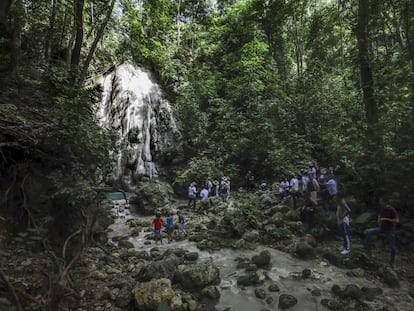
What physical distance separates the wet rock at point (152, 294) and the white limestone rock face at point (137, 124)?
32.1 feet

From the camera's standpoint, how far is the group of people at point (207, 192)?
11.9 meters

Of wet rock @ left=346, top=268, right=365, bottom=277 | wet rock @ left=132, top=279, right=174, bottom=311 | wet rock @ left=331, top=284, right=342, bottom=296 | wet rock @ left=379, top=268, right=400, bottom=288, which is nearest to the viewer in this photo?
wet rock @ left=132, top=279, right=174, bottom=311

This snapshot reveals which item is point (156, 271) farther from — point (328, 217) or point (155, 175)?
point (155, 175)

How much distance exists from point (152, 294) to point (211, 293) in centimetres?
127

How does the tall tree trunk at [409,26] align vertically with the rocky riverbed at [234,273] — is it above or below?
above

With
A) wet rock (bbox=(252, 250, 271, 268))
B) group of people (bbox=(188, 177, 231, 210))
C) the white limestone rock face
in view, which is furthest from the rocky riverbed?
the white limestone rock face

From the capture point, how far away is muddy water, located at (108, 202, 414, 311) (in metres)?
5.00

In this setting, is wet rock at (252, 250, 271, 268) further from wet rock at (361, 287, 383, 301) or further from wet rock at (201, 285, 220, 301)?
wet rock at (361, 287, 383, 301)

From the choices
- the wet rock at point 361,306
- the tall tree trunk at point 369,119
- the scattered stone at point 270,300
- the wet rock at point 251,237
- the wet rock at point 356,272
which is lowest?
the scattered stone at point 270,300

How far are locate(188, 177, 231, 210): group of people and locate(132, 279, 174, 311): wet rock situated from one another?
6789mm

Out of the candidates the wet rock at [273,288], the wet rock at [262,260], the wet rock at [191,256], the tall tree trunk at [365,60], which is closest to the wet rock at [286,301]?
the wet rock at [273,288]

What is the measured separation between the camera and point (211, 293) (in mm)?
5289

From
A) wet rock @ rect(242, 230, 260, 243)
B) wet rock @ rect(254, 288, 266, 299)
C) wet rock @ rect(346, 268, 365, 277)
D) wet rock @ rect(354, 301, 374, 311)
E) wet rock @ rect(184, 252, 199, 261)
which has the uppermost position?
wet rock @ rect(242, 230, 260, 243)

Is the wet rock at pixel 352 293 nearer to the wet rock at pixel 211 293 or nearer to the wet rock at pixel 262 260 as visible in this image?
the wet rock at pixel 262 260
